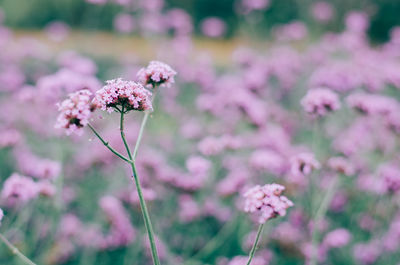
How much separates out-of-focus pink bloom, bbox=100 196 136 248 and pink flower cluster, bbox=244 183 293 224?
1522 mm

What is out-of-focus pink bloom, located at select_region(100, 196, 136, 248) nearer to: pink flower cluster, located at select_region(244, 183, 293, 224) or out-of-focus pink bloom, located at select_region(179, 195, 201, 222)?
out-of-focus pink bloom, located at select_region(179, 195, 201, 222)

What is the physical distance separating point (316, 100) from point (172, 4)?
510 inches

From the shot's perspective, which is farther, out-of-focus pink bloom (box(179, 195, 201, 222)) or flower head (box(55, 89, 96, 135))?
out-of-focus pink bloom (box(179, 195, 201, 222))

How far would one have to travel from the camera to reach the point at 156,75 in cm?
196

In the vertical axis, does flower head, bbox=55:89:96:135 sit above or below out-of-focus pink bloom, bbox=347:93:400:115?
below

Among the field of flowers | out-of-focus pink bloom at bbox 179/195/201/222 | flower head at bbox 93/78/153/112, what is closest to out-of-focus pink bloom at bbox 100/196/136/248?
the field of flowers

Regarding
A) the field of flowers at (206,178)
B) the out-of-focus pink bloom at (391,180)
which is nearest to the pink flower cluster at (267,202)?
the field of flowers at (206,178)

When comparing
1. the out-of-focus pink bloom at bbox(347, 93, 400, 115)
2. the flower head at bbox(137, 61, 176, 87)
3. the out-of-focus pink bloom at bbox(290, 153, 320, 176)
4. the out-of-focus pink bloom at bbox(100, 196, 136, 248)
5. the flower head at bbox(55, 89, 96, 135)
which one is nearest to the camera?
the flower head at bbox(55, 89, 96, 135)

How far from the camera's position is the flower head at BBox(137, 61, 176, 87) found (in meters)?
1.97

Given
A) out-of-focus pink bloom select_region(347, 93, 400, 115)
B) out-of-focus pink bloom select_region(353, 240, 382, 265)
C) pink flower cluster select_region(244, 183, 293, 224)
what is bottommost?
pink flower cluster select_region(244, 183, 293, 224)

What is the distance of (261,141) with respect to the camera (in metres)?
3.97

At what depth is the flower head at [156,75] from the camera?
1.97 meters

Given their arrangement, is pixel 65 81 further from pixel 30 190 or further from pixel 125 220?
pixel 125 220

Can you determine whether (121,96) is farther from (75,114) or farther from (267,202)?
(267,202)
